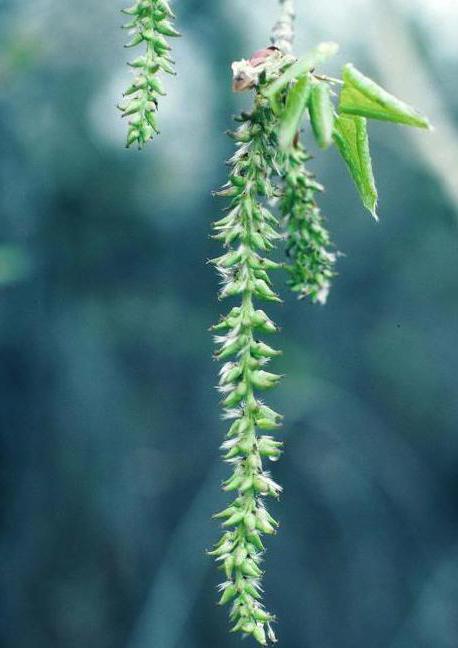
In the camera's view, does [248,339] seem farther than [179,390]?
No

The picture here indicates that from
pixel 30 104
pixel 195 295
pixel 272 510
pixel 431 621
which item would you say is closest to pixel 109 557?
pixel 272 510

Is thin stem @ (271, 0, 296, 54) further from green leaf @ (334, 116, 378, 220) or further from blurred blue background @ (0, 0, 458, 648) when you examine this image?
blurred blue background @ (0, 0, 458, 648)

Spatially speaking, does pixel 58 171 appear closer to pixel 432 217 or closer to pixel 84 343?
pixel 84 343

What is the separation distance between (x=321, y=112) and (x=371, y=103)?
2.6 inches

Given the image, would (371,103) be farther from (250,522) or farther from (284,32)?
(250,522)

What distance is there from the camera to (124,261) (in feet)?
9.59

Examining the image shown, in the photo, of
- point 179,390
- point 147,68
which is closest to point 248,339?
point 147,68

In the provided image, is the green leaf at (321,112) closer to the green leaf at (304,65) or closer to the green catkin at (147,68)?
the green leaf at (304,65)

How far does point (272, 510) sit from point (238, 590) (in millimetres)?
2324

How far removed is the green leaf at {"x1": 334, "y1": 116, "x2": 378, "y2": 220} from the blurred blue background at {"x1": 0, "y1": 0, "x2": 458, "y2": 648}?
212 centimetres

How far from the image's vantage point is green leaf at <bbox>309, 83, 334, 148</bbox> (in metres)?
0.53

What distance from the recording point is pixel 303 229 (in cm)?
72

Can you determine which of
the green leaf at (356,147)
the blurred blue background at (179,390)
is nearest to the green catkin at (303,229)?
the green leaf at (356,147)

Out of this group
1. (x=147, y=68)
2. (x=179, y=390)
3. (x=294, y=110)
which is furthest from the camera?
(x=179, y=390)
